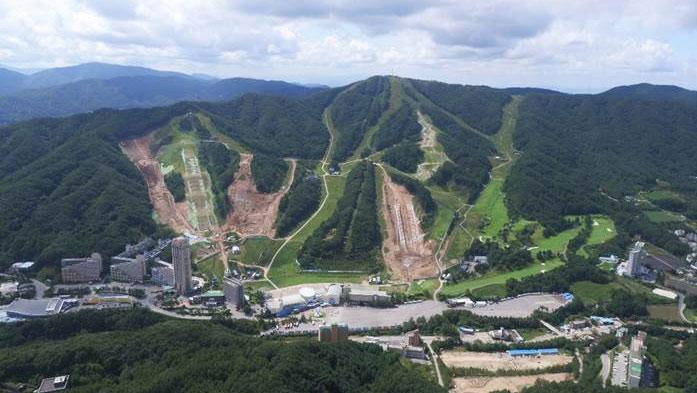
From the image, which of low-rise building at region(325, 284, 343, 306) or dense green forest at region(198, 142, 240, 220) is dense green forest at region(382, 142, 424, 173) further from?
low-rise building at region(325, 284, 343, 306)

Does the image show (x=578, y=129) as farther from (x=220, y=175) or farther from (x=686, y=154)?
(x=220, y=175)

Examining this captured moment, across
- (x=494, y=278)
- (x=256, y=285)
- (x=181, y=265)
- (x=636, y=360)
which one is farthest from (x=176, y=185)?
(x=636, y=360)

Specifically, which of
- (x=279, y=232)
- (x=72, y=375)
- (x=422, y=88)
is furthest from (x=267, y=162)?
(x=422, y=88)

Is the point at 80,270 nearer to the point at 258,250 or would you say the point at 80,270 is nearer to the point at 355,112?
the point at 258,250

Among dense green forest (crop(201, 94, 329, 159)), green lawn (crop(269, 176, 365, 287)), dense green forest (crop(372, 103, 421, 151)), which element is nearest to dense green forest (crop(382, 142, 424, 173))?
dense green forest (crop(372, 103, 421, 151))

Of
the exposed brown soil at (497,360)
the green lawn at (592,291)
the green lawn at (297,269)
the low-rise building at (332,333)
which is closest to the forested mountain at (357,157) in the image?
the green lawn at (297,269)

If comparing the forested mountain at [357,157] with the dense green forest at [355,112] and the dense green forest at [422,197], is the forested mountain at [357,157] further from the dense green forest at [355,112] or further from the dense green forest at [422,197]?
the dense green forest at [355,112]
